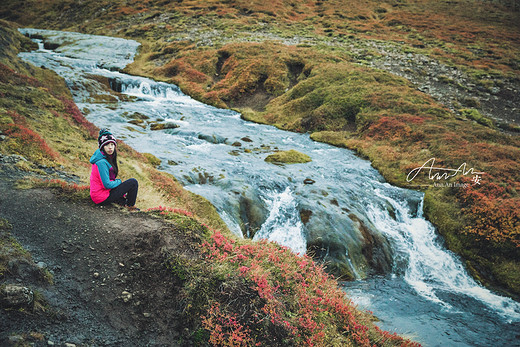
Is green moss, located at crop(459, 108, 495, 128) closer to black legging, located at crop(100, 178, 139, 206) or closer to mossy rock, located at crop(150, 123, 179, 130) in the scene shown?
mossy rock, located at crop(150, 123, 179, 130)

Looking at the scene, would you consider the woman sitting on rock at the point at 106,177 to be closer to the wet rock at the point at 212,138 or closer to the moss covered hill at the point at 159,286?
the moss covered hill at the point at 159,286

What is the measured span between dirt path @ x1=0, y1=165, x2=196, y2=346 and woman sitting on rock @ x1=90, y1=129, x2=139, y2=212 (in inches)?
16.2

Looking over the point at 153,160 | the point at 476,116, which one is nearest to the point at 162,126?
the point at 153,160

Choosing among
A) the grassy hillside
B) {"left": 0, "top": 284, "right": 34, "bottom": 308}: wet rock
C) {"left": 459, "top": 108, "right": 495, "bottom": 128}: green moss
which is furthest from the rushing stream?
{"left": 459, "top": 108, "right": 495, "bottom": 128}: green moss

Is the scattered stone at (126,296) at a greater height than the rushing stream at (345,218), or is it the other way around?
the scattered stone at (126,296)

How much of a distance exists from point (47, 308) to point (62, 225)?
2.90 metres

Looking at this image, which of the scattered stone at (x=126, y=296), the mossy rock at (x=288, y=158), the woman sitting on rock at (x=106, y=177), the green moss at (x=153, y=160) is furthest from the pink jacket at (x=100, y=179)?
the mossy rock at (x=288, y=158)

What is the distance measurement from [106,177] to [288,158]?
17400 millimetres

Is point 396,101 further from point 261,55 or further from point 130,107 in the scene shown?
point 130,107

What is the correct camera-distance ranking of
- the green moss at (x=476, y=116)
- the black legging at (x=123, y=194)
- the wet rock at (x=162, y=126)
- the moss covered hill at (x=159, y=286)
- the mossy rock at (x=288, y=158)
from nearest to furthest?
the moss covered hill at (x=159, y=286) < the black legging at (x=123, y=194) < the mossy rock at (x=288, y=158) < the wet rock at (x=162, y=126) < the green moss at (x=476, y=116)

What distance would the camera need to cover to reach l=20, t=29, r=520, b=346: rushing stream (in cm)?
1195

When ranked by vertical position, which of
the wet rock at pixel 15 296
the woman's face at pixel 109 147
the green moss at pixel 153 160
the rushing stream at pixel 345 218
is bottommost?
the rushing stream at pixel 345 218

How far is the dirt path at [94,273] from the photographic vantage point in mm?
4781

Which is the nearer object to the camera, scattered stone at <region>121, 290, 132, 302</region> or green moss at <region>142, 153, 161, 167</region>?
scattered stone at <region>121, 290, 132, 302</region>
